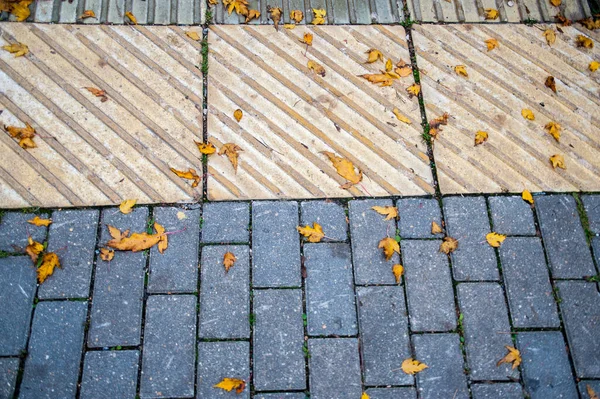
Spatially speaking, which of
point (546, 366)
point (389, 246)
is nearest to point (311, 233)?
point (389, 246)

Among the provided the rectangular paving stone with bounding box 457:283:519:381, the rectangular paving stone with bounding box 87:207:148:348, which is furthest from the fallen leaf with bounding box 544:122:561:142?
the rectangular paving stone with bounding box 87:207:148:348

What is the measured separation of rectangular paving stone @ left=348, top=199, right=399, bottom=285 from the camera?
2.77 m

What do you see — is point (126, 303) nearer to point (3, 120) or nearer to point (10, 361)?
point (10, 361)

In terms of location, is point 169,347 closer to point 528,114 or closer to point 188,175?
point 188,175

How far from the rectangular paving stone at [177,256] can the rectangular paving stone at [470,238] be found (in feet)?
4.76

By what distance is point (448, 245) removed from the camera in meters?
2.85

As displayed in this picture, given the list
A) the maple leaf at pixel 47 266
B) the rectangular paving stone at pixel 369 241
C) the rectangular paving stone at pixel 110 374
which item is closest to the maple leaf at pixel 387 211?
the rectangular paving stone at pixel 369 241

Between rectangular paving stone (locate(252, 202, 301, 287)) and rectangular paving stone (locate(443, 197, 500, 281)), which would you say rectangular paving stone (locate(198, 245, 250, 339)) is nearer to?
rectangular paving stone (locate(252, 202, 301, 287))

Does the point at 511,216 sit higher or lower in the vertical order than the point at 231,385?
higher

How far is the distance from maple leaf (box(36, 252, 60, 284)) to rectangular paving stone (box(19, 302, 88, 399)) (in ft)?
0.46

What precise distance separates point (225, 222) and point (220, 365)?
772 millimetres

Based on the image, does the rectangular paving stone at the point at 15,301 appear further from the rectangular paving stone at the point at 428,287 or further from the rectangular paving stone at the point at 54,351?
the rectangular paving stone at the point at 428,287

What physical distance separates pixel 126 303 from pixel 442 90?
7.68 feet

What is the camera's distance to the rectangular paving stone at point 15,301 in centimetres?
252
